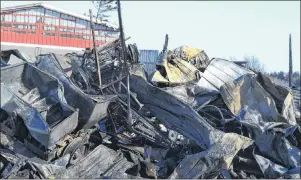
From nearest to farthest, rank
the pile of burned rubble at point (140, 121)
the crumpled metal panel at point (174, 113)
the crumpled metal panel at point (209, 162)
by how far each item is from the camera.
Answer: the pile of burned rubble at point (140, 121) → the crumpled metal panel at point (209, 162) → the crumpled metal panel at point (174, 113)

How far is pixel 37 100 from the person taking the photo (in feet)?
19.8

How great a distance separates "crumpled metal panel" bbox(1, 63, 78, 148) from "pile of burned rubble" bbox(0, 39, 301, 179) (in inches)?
0.5

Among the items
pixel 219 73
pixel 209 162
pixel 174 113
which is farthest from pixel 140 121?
pixel 219 73

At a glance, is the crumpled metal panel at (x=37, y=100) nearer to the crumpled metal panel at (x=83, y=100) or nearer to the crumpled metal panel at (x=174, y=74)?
the crumpled metal panel at (x=83, y=100)

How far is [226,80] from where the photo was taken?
7645mm

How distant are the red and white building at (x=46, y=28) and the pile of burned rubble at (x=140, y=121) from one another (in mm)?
15503

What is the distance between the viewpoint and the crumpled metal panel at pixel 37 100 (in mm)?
5594

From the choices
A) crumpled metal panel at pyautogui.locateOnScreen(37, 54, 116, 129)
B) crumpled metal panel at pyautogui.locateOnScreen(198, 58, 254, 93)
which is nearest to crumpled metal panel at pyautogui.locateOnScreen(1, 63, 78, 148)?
crumpled metal panel at pyautogui.locateOnScreen(37, 54, 116, 129)

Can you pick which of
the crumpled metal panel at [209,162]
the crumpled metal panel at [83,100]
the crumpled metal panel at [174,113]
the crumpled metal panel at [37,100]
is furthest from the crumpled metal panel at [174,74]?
the crumpled metal panel at [37,100]

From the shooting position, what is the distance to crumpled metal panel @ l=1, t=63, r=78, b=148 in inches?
220

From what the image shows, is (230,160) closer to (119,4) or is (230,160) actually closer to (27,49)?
(119,4)

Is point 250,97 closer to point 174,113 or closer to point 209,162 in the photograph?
point 174,113

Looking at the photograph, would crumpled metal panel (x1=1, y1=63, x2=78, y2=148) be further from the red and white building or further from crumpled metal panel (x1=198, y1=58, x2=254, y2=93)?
the red and white building

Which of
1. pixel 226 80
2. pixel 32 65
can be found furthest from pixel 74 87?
pixel 226 80
